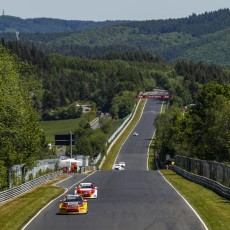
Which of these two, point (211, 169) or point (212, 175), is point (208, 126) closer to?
point (211, 169)

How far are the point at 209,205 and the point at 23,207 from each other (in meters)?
12.7

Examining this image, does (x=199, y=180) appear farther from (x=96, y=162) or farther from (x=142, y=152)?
(x=142, y=152)

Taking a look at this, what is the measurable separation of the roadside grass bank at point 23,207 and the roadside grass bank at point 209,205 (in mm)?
10373

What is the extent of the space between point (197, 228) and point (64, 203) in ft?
33.4

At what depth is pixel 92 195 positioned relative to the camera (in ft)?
186

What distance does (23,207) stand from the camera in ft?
166

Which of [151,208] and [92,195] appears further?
[92,195]

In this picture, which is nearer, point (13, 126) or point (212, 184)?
point (13, 126)

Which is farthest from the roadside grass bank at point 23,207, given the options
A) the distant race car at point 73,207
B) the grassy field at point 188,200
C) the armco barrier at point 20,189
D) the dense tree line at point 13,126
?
the dense tree line at point 13,126

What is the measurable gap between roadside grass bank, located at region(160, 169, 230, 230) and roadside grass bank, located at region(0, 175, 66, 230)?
1037 cm

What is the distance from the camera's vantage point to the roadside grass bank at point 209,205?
134ft

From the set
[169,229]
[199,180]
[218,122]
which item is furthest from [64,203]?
[218,122]

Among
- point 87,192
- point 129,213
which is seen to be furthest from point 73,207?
point 87,192

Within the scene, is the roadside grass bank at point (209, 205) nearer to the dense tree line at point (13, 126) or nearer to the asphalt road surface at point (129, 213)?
the asphalt road surface at point (129, 213)
